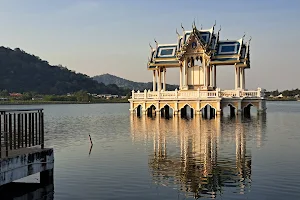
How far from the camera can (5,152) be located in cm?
1220

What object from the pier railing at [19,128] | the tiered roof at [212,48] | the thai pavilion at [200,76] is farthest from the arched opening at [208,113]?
the pier railing at [19,128]

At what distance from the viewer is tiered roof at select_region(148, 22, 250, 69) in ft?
165

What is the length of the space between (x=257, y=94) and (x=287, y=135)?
2110 centimetres

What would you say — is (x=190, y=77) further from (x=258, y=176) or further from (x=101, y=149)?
(x=258, y=176)

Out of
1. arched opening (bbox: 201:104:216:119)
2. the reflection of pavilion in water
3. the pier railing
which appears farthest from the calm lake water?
arched opening (bbox: 201:104:216:119)

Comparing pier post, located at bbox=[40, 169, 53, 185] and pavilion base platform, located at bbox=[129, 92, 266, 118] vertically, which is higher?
pavilion base platform, located at bbox=[129, 92, 266, 118]

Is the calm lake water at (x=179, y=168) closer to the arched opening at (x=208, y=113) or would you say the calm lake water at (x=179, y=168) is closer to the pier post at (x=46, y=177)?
the pier post at (x=46, y=177)

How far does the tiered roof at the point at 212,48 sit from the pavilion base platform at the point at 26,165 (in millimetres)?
38740

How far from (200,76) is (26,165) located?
40979 mm

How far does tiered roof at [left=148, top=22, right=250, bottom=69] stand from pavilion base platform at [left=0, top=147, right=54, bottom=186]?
38.7 metres

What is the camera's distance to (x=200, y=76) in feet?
170

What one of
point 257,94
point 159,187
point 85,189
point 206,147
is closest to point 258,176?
point 159,187

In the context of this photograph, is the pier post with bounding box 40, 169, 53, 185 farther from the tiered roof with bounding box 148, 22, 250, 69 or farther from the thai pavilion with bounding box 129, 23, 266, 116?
the tiered roof with bounding box 148, 22, 250, 69

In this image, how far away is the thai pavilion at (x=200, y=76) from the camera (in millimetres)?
47344
